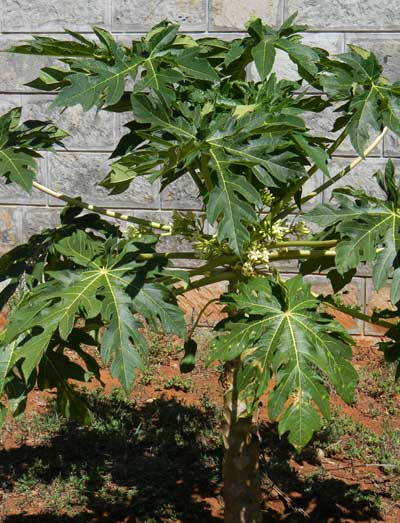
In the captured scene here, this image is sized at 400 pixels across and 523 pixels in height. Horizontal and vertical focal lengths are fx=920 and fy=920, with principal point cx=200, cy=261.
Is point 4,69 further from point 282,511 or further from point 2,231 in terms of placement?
point 282,511

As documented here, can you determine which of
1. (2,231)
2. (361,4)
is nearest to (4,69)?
(2,231)

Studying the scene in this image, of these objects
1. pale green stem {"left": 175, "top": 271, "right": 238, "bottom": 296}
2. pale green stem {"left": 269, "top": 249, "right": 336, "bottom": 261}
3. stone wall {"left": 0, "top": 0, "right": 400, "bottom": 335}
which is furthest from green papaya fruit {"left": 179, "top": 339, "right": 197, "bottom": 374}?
stone wall {"left": 0, "top": 0, "right": 400, "bottom": 335}

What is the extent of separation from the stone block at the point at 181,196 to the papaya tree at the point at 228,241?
95.8 inches

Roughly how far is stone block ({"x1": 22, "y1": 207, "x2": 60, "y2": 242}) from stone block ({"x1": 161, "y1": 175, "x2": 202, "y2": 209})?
0.70 meters

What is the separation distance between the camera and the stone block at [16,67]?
558cm

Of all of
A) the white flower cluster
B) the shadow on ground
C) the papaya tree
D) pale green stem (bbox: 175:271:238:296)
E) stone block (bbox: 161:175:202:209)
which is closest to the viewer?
A: the papaya tree

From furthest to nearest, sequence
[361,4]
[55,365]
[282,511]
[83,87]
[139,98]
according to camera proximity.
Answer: [361,4]
[282,511]
[55,365]
[83,87]
[139,98]

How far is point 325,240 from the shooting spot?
2953mm

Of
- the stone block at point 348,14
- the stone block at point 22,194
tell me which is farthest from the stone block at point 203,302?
the stone block at point 348,14

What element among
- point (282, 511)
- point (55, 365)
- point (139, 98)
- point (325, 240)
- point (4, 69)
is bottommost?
point (282, 511)

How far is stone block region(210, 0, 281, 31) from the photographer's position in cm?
520

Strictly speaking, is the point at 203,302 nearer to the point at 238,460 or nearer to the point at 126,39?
the point at 126,39

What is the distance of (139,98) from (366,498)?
7.00 ft

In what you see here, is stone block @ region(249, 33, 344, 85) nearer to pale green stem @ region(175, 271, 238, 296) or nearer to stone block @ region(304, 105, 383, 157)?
stone block @ region(304, 105, 383, 157)
